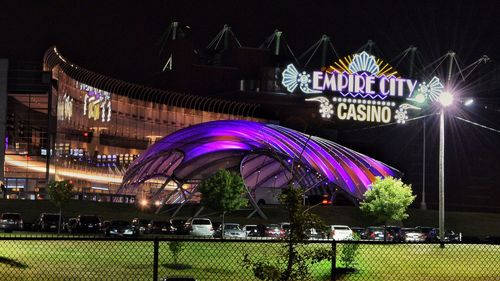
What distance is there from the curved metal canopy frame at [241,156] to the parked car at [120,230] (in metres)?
Answer: 27.2

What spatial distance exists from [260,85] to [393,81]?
24.2 meters

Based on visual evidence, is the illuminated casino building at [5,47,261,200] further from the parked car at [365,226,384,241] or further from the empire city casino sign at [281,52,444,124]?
the parked car at [365,226,384,241]

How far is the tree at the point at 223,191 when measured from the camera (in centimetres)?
5928

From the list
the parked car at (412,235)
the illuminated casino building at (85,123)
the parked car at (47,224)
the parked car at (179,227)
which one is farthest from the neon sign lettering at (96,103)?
the parked car at (412,235)

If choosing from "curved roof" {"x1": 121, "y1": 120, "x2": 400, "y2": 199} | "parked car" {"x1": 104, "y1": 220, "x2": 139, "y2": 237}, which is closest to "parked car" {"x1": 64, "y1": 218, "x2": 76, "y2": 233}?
"parked car" {"x1": 104, "y1": 220, "x2": 139, "y2": 237}

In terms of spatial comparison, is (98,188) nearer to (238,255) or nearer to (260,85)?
(260,85)

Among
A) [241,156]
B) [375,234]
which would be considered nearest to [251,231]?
[375,234]

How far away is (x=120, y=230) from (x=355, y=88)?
7429 cm

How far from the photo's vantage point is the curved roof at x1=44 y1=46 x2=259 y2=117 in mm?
100088

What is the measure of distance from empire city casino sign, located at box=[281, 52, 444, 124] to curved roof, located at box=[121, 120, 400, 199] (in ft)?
100

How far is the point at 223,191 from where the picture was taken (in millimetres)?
59250

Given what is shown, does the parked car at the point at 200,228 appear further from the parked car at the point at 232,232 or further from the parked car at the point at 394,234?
the parked car at the point at 394,234

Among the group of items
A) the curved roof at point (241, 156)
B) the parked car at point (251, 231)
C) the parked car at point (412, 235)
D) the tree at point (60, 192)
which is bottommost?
the parked car at point (251, 231)

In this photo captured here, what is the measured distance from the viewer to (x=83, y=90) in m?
104
